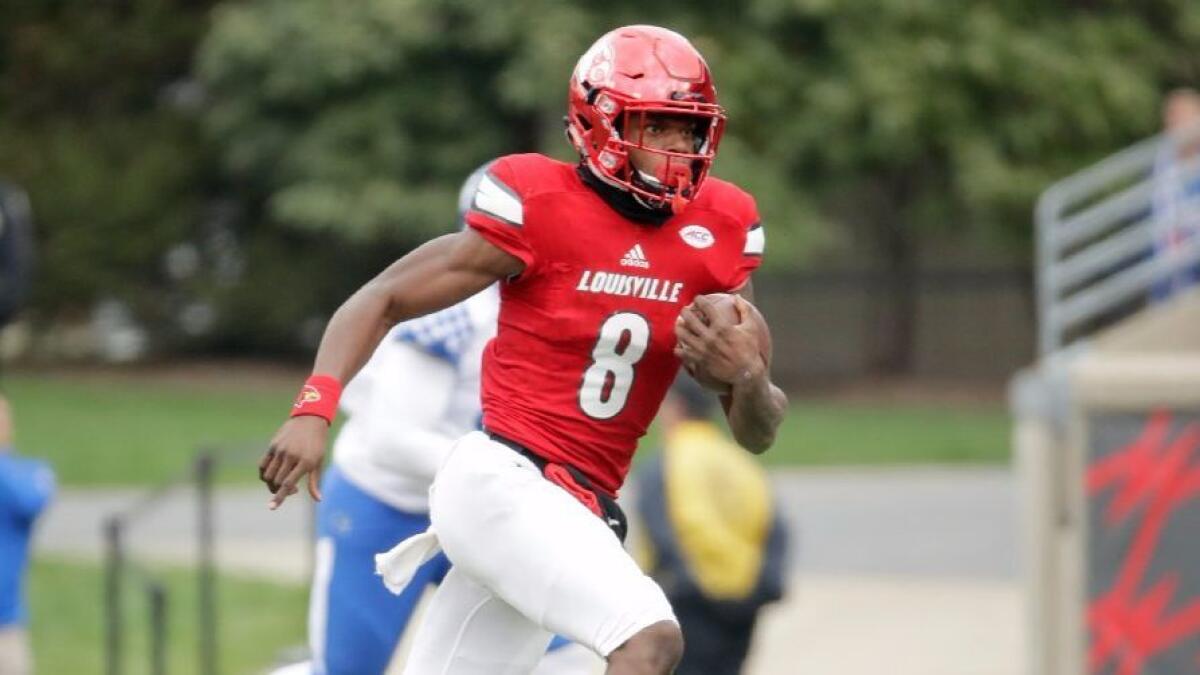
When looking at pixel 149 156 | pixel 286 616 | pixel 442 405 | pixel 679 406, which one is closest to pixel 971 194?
pixel 149 156

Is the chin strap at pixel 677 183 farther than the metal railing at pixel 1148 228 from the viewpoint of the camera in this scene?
No

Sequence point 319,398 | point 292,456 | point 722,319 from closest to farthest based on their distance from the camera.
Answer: point 292,456 → point 319,398 → point 722,319

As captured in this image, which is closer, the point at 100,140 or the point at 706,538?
the point at 706,538

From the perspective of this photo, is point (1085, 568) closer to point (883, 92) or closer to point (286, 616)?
point (286, 616)

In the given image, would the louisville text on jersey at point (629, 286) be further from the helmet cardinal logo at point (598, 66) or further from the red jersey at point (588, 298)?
the helmet cardinal logo at point (598, 66)

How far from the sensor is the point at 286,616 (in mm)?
13641

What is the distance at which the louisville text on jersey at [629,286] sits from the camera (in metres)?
4.84

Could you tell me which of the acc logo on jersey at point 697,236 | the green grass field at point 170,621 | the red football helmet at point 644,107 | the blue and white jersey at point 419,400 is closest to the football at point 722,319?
the acc logo on jersey at point 697,236

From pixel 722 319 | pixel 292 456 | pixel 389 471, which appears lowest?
pixel 389 471

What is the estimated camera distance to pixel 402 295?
4.74 metres

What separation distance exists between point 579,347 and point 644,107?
0.55 m

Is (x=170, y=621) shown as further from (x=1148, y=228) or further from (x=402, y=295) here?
(x=402, y=295)

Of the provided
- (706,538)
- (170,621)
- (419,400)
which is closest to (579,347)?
(419,400)

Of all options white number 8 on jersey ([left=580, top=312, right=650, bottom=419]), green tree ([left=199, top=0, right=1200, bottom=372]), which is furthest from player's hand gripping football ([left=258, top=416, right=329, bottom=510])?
green tree ([left=199, top=0, right=1200, bottom=372])
